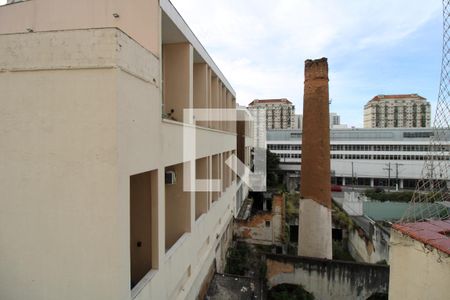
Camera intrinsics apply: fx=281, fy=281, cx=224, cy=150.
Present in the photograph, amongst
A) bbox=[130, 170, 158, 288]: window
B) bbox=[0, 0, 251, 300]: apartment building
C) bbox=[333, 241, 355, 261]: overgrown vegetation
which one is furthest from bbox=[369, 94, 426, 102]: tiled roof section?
bbox=[0, 0, 251, 300]: apartment building

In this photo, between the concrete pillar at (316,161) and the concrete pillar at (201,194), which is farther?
the concrete pillar at (316,161)

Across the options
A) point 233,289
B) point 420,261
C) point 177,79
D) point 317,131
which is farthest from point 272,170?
point 420,261

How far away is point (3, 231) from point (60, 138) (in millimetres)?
1538

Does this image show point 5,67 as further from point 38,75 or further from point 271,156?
point 271,156

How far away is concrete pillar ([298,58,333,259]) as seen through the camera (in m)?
11.6

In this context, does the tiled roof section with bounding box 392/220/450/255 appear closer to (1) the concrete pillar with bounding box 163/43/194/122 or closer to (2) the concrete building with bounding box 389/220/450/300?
(2) the concrete building with bounding box 389/220/450/300

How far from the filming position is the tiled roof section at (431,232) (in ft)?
13.4

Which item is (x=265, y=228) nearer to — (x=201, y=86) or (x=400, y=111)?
(x=201, y=86)

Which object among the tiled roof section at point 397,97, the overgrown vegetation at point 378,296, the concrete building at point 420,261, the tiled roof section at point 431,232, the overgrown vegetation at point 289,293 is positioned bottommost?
the overgrown vegetation at point 289,293

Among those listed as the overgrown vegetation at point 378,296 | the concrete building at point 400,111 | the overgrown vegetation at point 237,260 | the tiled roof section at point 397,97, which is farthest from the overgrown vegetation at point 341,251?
the tiled roof section at point 397,97

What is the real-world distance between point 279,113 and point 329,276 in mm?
56593

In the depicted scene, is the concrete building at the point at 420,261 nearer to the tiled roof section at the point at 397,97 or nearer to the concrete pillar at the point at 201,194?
the concrete pillar at the point at 201,194

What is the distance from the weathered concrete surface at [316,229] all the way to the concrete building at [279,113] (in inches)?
2097

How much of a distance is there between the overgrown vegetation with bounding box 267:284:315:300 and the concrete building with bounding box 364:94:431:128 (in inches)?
2445
